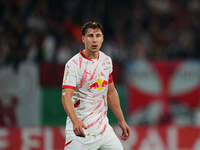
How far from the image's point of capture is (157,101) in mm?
9219

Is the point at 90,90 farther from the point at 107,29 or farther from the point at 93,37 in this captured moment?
the point at 107,29

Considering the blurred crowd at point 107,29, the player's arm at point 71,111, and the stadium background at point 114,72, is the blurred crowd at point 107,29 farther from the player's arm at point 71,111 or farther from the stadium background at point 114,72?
the player's arm at point 71,111

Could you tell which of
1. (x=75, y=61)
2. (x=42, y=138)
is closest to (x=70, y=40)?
(x=42, y=138)

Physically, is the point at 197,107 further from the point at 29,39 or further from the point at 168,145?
the point at 29,39

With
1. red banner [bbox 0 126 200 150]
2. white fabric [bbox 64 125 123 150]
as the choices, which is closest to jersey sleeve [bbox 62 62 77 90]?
white fabric [bbox 64 125 123 150]

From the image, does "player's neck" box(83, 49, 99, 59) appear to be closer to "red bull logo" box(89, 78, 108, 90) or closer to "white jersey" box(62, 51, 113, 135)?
"white jersey" box(62, 51, 113, 135)

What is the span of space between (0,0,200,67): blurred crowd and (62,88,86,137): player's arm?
13.6 ft

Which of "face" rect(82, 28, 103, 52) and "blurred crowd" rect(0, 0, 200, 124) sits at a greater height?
"blurred crowd" rect(0, 0, 200, 124)

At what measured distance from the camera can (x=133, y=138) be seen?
321 inches

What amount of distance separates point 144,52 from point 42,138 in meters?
3.39

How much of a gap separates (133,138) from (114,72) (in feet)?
4.61

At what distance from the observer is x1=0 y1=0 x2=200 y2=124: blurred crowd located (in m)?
9.28

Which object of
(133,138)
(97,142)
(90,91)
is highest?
(90,91)

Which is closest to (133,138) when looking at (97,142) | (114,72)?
(114,72)
